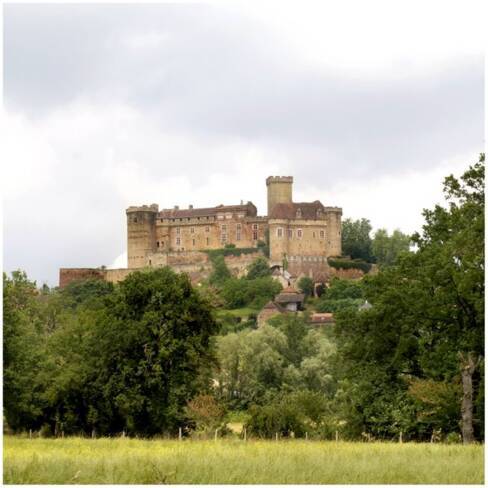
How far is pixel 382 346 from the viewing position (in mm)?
27859

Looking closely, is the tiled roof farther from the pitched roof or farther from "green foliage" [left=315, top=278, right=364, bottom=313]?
"green foliage" [left=315, top=278, right=364, bottom=313]

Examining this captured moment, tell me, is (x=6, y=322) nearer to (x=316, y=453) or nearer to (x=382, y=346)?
(x=382, y=346)

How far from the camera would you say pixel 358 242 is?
13200 centimetres

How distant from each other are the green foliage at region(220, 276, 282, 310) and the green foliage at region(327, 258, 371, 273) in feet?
35.2

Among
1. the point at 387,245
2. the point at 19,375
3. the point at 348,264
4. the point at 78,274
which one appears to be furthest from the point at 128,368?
the point at 387,245

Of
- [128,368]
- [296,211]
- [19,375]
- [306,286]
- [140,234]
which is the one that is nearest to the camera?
[128,368]

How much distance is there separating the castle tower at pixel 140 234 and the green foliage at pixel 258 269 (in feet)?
53.4

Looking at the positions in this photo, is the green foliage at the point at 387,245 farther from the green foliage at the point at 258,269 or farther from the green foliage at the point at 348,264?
the green foliage at the point at 258,269

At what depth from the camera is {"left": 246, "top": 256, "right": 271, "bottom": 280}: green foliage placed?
121125 mm

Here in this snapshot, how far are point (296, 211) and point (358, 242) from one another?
890 cm

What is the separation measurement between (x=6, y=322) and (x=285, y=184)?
105942 mm

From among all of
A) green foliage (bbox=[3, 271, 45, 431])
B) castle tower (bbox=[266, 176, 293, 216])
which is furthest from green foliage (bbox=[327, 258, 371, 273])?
green foliage (bbox=[3, 271, 45, 431])

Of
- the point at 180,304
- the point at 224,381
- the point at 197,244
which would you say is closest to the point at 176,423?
the point at 180,304

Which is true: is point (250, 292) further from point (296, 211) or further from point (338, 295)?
point (296, 211)
